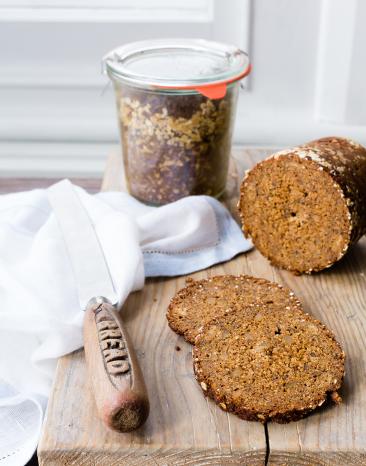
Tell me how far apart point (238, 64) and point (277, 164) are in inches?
12.3

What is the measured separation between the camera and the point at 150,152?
1660 millimetres

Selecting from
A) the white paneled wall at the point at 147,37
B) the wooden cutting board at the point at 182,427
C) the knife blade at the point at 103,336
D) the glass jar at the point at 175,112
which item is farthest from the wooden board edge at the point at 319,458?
the white paneled wall at the point at 147,37

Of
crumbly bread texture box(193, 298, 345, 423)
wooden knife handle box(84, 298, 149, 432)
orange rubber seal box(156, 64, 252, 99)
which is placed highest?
orange rubber seal box(156, 64, 252, 99)

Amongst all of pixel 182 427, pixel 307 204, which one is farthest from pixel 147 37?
pixel 182 427

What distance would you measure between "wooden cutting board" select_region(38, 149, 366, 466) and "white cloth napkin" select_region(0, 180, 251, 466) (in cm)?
11

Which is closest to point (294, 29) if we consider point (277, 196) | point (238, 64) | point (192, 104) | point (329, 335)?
point (238, 64)

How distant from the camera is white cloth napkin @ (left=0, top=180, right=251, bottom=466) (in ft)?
4.22

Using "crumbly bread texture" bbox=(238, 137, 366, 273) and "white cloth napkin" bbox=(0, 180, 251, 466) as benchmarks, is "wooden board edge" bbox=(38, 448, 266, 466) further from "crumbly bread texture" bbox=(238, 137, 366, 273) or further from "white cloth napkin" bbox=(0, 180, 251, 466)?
"crumbly bread texture" bbox=(238, 137, 366, 273)

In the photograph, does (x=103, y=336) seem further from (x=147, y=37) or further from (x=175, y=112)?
(x=147, y=37)

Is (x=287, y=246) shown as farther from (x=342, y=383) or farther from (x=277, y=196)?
(x=342, y=383)

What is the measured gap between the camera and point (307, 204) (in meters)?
1.45

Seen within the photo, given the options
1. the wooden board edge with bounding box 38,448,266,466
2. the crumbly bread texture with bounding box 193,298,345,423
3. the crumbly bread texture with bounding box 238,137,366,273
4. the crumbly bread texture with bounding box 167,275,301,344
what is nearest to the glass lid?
the crumbly bread texture with bounding box 238,137,366,273

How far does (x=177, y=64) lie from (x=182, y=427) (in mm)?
886

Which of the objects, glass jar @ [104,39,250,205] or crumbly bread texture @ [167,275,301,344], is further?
glass jar @ [104,39,250,205]
